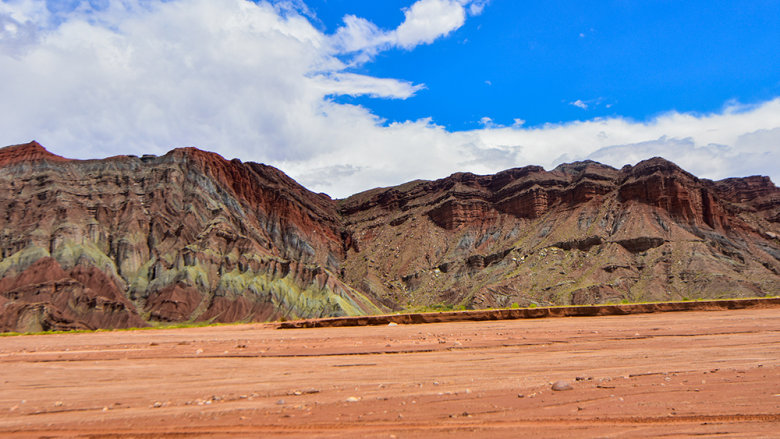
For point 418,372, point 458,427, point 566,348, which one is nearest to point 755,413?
point 458,427

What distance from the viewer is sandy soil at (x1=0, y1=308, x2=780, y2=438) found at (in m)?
5.66

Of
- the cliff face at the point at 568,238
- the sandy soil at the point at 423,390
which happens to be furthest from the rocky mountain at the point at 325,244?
the sandy soil at the point at 423,390

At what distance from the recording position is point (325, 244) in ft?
421

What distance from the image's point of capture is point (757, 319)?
54.1 feet

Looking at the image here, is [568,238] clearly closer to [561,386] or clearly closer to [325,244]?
[325,244]

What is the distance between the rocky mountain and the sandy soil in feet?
208

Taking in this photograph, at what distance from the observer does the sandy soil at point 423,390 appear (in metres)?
5.66

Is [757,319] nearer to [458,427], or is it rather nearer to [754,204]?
[458,427]

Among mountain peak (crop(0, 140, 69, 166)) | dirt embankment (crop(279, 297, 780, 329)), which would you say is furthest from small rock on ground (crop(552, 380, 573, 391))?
mountain peak (crop(0, 140, 69, 166))

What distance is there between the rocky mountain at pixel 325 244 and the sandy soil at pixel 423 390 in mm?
63409

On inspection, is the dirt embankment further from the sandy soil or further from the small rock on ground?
the small rock on ground

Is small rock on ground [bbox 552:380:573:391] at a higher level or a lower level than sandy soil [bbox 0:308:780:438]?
higher

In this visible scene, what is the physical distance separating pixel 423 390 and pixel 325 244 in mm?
→ 122012

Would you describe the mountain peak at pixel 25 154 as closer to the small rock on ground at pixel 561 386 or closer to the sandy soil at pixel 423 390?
the sandy soil at pixel 423 390
